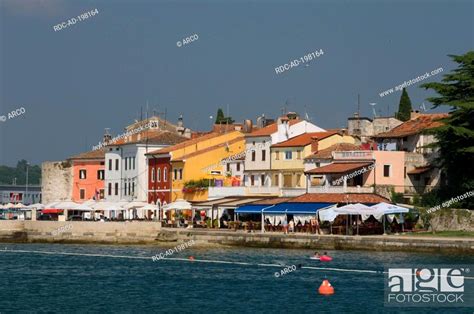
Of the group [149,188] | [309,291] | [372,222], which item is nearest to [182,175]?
[149,188]

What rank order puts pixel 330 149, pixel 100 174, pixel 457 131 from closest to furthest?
pixel 457 131 → pixel 330 149 → pixel 100 174

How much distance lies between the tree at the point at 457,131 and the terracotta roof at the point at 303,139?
41.2ft

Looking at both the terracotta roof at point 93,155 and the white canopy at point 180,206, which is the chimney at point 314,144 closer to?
the white canopy at point 180,206

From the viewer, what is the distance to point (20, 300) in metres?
60.2

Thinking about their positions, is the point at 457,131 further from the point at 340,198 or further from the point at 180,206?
the point at 180,206

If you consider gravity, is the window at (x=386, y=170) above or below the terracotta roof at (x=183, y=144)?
below

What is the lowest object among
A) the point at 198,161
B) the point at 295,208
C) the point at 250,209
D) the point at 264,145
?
the point at 295,208

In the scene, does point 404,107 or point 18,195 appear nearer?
point 404,107

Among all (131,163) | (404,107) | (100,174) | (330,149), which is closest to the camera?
(330,149)

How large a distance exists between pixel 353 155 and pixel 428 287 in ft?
119

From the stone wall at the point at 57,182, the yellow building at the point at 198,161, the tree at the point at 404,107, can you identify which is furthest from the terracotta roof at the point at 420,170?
the stone wall at the point at 57,182

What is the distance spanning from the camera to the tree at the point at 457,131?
91.8 metres

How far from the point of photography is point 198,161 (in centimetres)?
11538

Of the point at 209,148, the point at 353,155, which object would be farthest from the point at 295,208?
the point at 209,148
